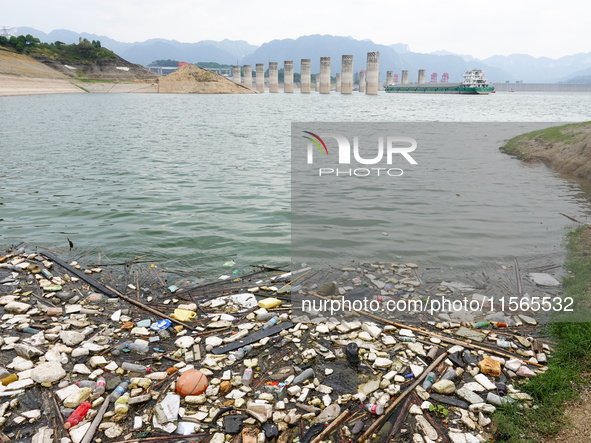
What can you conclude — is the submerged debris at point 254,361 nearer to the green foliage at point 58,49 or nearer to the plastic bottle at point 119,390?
the plastic bottle at point 119,390

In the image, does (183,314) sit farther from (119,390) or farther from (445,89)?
(445,89)

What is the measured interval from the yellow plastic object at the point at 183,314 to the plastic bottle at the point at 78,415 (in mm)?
2125

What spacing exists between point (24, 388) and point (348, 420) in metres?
3.76

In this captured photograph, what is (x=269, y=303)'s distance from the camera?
701 cm

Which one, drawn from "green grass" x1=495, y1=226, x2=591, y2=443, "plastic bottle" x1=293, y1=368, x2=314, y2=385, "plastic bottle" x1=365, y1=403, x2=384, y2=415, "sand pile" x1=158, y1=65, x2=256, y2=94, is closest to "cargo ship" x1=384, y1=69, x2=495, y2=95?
"sand pile" x1=158, y1=65, x2=256, y2=94

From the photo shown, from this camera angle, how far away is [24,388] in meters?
4.79

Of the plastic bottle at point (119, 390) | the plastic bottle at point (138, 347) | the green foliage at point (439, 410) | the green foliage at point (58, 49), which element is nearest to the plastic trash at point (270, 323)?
the plastic bottle at point (138, 347)

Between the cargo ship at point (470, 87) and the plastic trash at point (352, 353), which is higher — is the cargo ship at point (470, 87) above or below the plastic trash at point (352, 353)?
above

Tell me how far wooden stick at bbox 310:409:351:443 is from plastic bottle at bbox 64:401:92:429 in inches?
97.7

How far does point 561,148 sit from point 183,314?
20.9m

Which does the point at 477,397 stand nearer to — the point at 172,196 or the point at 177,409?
the point at 177,409

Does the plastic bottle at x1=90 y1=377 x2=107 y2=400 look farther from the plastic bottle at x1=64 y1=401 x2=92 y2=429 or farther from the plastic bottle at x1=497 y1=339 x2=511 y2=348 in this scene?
the plastic bottle at x1=497 y1=339 x2=511 y2=348

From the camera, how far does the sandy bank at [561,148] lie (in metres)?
18.0

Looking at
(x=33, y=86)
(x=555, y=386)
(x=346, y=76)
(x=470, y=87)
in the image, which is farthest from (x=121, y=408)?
(x=346, y=76)
